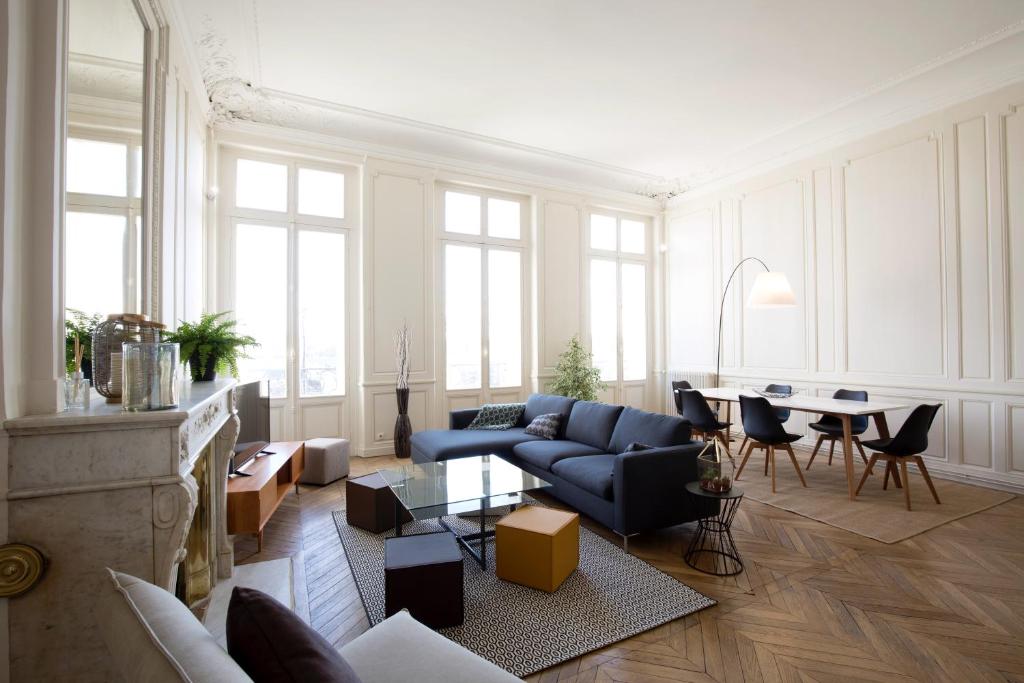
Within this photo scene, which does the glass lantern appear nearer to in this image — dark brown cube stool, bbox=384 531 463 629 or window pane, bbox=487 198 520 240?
dark brown cube stool, bbox=384 531 463 629

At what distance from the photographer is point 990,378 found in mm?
4379

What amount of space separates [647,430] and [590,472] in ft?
1.92

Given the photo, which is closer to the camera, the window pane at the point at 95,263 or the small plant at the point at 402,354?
the window pane at the point at 95,263

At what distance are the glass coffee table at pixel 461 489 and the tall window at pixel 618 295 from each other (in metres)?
4.31

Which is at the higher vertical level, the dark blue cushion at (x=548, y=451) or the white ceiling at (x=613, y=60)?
the white ceiling at (x=613, y=60)

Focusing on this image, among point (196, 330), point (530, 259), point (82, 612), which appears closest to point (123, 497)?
point (82, 612)

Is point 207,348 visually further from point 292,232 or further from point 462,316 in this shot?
point 462,316

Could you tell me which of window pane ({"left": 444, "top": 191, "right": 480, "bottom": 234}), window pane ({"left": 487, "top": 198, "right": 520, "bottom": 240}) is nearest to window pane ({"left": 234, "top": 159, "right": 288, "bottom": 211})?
window pane ({"left": 444, "top": 191, "right": 480, "bottom": 234})

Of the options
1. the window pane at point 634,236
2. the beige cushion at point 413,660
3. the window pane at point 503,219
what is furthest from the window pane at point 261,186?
the beige cushion at point 413,660

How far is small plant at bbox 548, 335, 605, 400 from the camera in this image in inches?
263

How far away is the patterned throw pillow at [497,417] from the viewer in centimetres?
492

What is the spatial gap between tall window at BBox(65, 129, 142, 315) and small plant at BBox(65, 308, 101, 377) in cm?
3

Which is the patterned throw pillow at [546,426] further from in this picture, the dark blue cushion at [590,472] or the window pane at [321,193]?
the window pane at [321,193]

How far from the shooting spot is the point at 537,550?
2.55 meters
